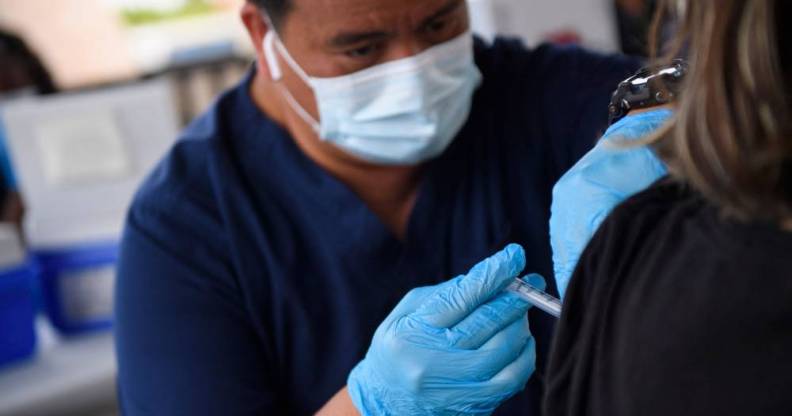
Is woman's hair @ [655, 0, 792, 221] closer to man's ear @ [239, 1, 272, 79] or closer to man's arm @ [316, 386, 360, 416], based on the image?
man's arm @ [316, 386, 360, 416]

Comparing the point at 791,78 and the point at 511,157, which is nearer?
the point at 791,78

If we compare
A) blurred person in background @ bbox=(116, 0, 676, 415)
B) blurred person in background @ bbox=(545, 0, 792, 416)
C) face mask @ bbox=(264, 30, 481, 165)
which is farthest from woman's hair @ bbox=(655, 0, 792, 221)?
face mask @ bbox=(264, 30, 481, 165)

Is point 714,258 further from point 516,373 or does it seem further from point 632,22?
point 632,22

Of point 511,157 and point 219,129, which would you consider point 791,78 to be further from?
point 219,129

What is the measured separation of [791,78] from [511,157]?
0.63 meters

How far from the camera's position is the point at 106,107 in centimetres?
187

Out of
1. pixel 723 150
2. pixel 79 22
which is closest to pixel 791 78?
pixel 723 150

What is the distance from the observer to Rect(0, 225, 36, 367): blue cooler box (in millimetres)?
1613

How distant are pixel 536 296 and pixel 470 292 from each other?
6 cm

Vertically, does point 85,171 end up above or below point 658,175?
below

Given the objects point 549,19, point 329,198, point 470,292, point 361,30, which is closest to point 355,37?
point 361,30

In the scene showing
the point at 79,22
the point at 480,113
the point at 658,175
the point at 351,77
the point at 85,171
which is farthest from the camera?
the point at 79,22

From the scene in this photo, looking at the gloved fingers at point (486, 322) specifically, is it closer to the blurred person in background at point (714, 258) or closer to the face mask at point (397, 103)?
the blurred person in background at point (714, 258)

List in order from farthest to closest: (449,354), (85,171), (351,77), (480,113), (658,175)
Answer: (85,171), (480,113), (351,77), (449,354), (658,175)
